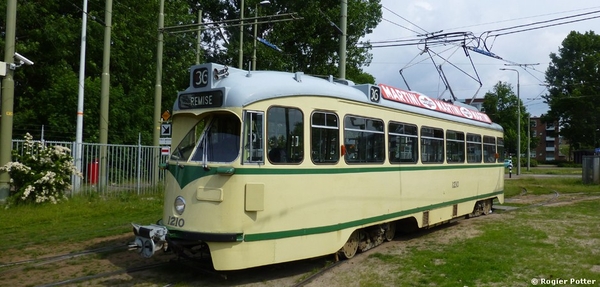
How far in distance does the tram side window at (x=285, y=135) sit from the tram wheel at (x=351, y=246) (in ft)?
6.69

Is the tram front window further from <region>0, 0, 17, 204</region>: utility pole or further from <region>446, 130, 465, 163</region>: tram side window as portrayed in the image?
<region>0, 0, 17, 204</region>: utility pole

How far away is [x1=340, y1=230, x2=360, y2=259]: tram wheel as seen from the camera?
27.8ft

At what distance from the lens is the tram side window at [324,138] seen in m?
7.67

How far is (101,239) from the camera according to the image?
10.1 m

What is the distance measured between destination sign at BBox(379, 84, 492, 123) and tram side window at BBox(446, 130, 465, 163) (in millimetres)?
569

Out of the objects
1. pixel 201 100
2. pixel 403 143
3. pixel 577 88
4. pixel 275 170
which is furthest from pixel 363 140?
pixel 577 88

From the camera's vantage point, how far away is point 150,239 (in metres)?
6.69

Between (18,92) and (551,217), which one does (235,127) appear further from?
(18,92)

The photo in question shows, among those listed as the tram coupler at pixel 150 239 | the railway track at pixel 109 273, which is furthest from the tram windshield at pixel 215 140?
the railway track at pixel 109 273

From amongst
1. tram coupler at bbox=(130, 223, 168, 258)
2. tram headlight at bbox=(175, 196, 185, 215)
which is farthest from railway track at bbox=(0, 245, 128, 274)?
tram headlight at bbox=(175, 196, 185, 215)

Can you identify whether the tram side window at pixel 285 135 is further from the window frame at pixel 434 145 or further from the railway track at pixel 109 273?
the window frame at pixel 434 145

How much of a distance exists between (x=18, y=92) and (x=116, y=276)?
61.2ft

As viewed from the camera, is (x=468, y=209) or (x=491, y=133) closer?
(x=468, y=209)

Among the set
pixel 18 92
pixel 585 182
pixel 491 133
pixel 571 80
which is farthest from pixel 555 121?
pixel 18 92
